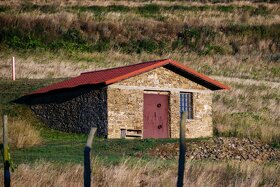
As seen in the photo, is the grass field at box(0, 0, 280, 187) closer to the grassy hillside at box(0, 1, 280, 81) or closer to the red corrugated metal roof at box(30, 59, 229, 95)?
the grassy hillside at box(0, 1, 280, 81)

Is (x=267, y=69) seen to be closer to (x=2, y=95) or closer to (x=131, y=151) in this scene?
(x=2, y=95)

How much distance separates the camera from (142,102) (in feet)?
119

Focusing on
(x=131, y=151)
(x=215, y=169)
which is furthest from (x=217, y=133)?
(x=215, y=169)

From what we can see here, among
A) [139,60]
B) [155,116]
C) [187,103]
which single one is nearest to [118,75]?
[155,116]

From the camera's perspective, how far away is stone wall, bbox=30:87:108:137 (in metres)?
36.0

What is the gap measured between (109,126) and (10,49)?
959 inches

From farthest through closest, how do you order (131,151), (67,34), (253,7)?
(253,7) → (67,34) → (131,151)

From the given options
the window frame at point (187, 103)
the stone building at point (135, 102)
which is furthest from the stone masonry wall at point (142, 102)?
the window frame at point (187, 103)

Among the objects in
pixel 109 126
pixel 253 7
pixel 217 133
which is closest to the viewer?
pixel 109 126

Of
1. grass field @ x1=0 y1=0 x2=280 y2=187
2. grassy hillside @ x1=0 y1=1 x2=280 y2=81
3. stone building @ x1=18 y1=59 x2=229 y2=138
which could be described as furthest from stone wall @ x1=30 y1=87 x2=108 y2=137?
grassy hillside @ x1=0 y1=1 x2=280 y2=81

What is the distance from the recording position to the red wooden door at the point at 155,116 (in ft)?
121

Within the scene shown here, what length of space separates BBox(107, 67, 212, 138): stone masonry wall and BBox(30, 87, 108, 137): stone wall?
18.5 inches

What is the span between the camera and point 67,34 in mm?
63188

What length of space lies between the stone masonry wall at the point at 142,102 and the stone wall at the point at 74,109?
47cm
